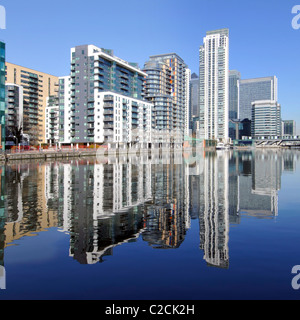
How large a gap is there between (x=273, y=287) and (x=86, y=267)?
23.3 feet

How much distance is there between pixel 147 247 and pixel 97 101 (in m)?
148

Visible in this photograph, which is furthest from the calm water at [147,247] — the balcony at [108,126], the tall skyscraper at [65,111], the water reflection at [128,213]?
the tall skyscraper at [65,111]

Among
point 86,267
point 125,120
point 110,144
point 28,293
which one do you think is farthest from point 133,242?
point 125,120

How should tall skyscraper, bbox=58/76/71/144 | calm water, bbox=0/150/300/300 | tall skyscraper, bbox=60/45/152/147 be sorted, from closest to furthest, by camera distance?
calm water, bbox=0/150/300/300
tall skyscraper, bbox=60/45/152/147
tall skyscraper, bbox=58/76/71/144

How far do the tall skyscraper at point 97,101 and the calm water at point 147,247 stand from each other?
12948cm

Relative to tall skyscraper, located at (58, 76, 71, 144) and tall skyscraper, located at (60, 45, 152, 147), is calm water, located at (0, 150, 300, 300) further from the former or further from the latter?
tall skyscraper, located at (58, 76, 71, 144)

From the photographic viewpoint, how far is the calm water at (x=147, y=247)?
11078 mm

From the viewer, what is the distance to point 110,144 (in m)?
158

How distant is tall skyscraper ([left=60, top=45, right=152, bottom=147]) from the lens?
15650 centimetres

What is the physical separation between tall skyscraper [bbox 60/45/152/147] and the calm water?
129 metres

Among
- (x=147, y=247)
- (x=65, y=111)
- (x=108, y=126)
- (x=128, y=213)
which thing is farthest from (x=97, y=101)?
(x=147, y=247)

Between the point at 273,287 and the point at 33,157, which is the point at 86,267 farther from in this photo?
the point at 33,157

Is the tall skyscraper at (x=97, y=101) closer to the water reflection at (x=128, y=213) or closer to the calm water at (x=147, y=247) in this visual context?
the water reflection at (x=128, y=213)

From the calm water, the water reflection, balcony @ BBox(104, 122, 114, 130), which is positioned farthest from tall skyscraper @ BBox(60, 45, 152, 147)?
the calm water
